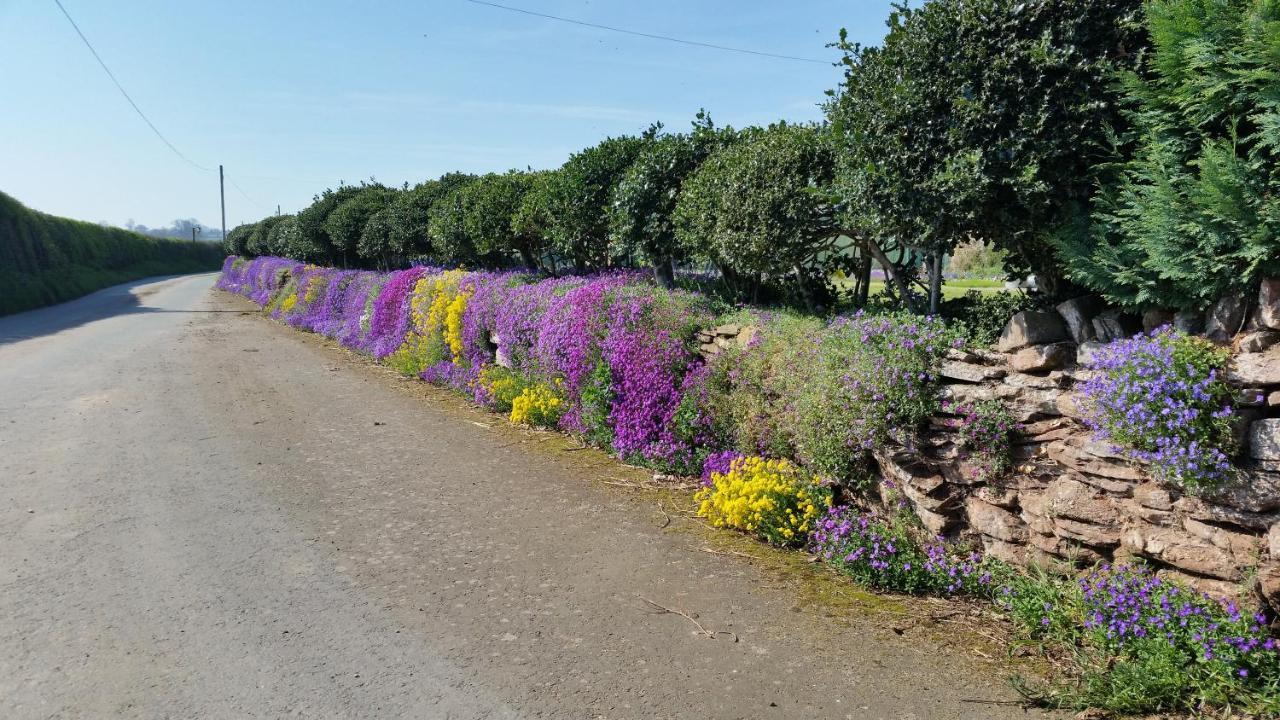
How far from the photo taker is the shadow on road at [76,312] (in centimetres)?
1702

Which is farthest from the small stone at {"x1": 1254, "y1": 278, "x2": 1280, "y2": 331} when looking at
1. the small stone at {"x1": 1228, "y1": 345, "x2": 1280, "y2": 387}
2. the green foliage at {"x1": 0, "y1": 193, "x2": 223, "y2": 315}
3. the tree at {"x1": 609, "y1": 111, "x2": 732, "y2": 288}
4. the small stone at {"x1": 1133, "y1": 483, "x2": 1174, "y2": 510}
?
the green foliage at {"x1": 0, "y1": 193, "x2": 223, "y2": 315}

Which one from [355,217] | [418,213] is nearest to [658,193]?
[418,213]

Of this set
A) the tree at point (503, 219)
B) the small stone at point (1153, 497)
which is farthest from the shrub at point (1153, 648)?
the tree at point (503, 219)

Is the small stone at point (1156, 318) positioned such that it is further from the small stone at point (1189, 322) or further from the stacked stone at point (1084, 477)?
the small stone at point (1189, 322)

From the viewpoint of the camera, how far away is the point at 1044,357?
4.07m

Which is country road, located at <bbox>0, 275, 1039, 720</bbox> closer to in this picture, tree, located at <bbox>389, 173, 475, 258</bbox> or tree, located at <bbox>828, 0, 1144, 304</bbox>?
tree, located at <bbox>828, 0, 1144, 304</bbox>

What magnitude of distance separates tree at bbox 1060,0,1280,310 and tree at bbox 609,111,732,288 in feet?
15.1

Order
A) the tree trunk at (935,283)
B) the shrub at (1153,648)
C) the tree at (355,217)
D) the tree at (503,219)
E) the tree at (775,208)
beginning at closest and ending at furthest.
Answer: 1. the shrub at (1153,648)
2. the tree trunk at (935,283)
3. the tree at (775,208)
4. the tree at (503,219)
5. the tree at (355,217)

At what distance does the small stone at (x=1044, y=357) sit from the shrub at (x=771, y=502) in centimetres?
148

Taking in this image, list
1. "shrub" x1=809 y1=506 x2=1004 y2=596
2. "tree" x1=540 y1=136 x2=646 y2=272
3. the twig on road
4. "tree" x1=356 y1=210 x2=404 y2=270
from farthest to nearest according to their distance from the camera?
1. "tree" x1=356 y1=210 x2=404 y2=270
2. "tree" x1=540 y1=136 x2=646 y2=272
3. "shrub" x1=809 y1=506 x2=1004 y2=596
4. the twig on road

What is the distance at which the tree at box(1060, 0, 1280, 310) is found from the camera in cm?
323

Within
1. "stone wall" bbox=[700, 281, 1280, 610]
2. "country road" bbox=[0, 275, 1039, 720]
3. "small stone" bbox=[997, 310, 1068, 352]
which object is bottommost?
"country road" bbox=[0, 275, 1039, 720]

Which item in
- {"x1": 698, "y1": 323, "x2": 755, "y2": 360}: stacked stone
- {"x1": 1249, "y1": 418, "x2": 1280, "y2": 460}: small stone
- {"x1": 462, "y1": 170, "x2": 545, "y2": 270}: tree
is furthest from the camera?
{"x1": 462, "y1": 170, "x2": 545, "y2": 270}: tree

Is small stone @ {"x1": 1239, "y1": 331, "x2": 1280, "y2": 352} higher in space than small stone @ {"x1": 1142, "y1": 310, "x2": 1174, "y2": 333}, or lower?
lower
